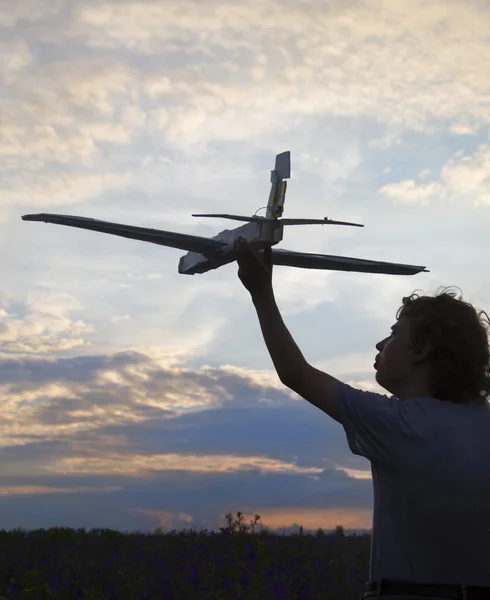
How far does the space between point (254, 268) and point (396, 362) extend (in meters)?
0.72

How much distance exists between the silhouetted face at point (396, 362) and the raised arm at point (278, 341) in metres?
0.30

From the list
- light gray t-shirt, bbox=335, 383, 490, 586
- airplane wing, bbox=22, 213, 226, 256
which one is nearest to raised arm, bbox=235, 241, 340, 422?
light gray t-shirt, bbox=335, 383, 490, 586

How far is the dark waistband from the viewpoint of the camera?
9.01 ft

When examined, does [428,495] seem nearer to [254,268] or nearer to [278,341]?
[278,341]

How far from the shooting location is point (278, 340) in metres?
2.99

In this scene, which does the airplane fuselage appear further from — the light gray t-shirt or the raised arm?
the light gray t-shirt

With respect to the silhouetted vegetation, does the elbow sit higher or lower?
higher

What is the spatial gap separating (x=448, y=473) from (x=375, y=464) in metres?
0.28

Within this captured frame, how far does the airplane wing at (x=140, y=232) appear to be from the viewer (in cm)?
517

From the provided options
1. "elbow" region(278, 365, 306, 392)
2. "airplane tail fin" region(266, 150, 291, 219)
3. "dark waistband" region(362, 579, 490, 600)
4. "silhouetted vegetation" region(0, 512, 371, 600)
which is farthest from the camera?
"airplane tail fin" region(266, 150, 291, 219)

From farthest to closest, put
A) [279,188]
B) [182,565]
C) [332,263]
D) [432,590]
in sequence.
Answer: [279,188] < [182,565] < [332,263] < [432,590]

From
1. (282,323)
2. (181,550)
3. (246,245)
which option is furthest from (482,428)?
(181,550)

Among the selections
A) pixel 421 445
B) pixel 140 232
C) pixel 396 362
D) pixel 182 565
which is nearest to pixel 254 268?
pixel 396 362

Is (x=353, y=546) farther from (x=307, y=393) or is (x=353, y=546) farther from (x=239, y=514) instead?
(x=307, y=393)
